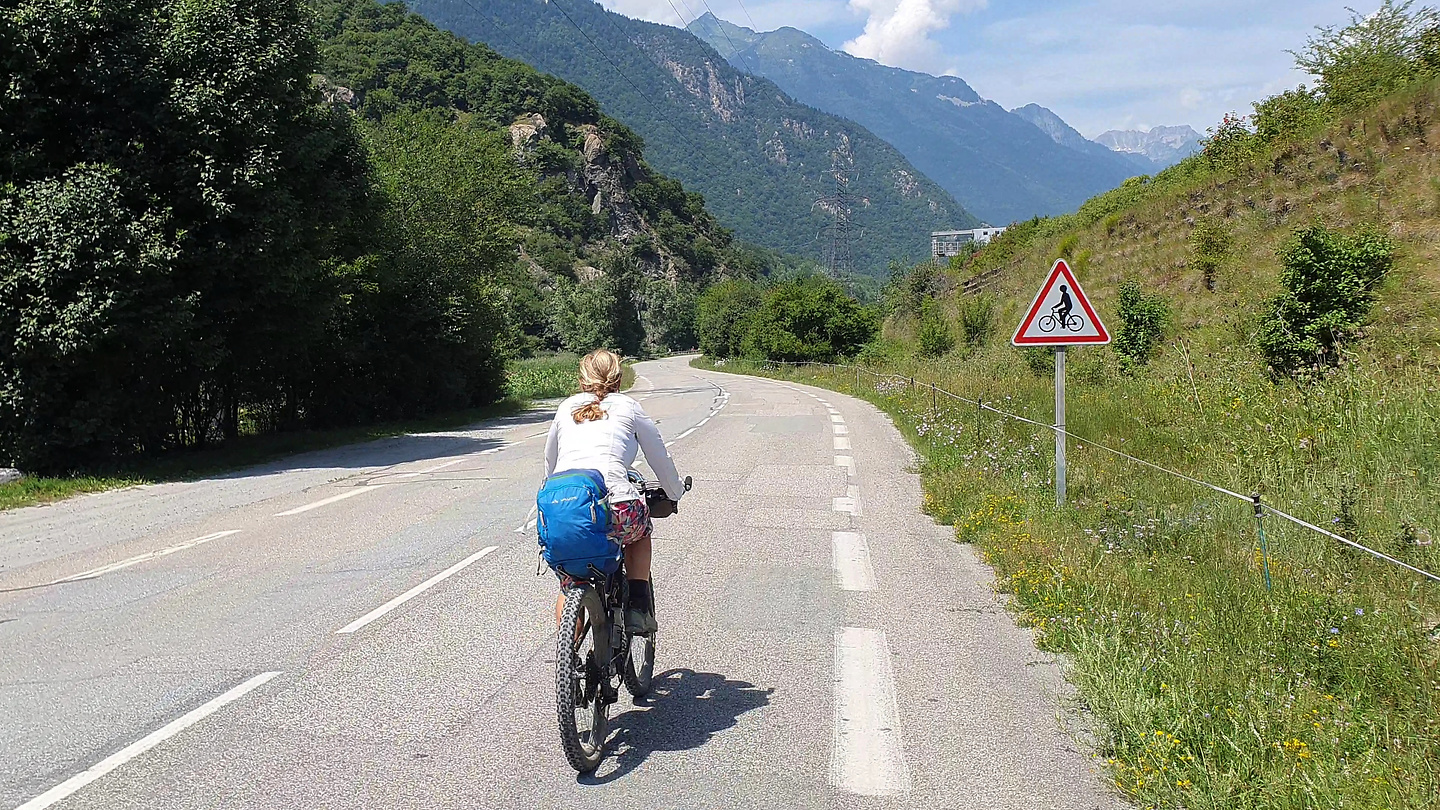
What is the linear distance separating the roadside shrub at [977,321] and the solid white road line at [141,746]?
105ft

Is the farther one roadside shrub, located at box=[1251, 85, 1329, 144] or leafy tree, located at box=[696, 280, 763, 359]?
leafy tree, located at box=[696, 280, 763, 359]

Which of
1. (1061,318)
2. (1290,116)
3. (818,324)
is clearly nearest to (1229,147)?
(1290,116)

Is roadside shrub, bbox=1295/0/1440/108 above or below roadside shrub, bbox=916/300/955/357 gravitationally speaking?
above

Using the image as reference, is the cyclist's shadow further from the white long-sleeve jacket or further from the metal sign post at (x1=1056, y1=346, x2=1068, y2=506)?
the metal sign post at (x1=1056, y1=346, x2=1068, y2=506)

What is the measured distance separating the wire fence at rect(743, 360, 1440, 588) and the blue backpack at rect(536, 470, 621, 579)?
12.3 ft

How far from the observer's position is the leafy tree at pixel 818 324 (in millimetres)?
60219

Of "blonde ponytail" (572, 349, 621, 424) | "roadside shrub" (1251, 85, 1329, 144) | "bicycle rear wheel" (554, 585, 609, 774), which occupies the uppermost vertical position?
"roadside shrub" (1251, 85, 1329, 144)

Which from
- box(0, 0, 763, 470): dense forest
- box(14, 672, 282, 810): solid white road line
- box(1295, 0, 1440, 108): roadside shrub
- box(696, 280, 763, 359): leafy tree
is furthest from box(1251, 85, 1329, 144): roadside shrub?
box(696, 280, 763, 359): leafy tree

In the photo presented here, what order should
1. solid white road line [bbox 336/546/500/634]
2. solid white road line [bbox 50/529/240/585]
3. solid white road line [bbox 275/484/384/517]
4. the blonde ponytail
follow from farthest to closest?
solid white road line [bbox 275/484/384/517]
solid white road line [bbox 50/529/240/585]
solid white road line [bbox 336/546/500/634]
the blonde ponytail

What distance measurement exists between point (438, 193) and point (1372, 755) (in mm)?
31093

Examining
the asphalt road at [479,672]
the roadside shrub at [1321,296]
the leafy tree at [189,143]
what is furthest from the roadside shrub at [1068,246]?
the asphalt road at [479,672]

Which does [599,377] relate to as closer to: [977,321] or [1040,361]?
[1040,361]

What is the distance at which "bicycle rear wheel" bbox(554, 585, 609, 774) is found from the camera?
396cm

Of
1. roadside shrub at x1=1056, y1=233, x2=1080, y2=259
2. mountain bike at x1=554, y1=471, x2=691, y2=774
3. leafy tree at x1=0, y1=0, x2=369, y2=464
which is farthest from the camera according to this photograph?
roadside shrub at x1=1056, y1=233, x2=1080, y2=259
